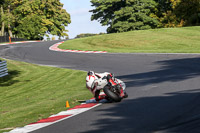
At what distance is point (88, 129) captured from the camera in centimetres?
695

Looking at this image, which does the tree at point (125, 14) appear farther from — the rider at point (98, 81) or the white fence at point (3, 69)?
the rider at point (98, 81)

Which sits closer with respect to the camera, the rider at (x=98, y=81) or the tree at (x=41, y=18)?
the rider at (x=98, y=81)

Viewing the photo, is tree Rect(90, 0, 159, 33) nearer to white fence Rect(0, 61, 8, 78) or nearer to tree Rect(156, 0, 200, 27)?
tree Rect(156, 0, 200, 27)

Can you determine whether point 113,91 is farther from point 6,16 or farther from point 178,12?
point 6,16

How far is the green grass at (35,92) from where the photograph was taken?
33.3ft

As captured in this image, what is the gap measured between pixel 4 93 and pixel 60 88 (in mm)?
3073

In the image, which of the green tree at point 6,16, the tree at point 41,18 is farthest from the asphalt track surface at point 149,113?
the tree at point 41,18

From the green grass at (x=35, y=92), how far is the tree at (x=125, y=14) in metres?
39.7

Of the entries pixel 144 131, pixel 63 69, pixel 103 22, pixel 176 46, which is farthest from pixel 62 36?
pixel 144 131

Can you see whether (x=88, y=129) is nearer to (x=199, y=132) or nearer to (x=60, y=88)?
(x=199, y=132)

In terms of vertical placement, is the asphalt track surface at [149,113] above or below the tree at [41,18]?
below

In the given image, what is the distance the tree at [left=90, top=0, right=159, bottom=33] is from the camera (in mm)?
62438

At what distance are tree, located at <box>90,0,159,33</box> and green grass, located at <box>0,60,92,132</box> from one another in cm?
3968

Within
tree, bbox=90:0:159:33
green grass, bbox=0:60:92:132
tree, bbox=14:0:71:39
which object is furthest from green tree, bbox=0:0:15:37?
green grass, bbox=0:60:92:132
